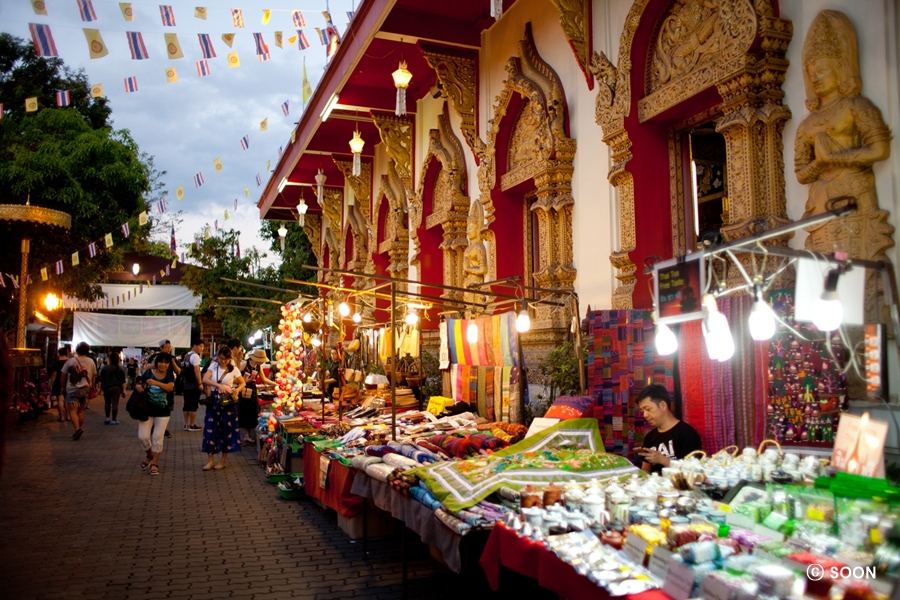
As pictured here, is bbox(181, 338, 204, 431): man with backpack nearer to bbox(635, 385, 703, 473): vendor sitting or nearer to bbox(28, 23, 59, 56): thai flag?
bbox(28, 23, 59, 56): thai flag

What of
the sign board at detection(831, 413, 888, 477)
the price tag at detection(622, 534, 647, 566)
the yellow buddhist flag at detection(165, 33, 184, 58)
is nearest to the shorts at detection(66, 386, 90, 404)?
the yellow buddhist flag at detection(165, 33, 184, 58)

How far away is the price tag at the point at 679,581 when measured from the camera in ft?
8.20

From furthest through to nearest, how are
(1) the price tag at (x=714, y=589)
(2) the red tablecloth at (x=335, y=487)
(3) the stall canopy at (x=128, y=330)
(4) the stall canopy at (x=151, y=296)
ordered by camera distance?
1. (4) the stall canopy at (x=151, y=296)
2. (3) the stall canopy at (x=128, y=330)
3. (2) the red tablecloth at (x=335, y=487)
4. (1) the price tag at (x=714, y=589)

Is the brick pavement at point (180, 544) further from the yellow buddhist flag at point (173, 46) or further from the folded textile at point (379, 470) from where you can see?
the yellow buddhist flag at point (173, 46)

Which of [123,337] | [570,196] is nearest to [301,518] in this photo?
[570,196]

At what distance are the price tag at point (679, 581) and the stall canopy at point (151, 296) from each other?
23458mm

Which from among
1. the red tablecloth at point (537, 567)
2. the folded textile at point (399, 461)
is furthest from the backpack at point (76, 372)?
the red tablecloth at point (537, 567)

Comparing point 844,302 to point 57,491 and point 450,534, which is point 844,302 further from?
point 57,491

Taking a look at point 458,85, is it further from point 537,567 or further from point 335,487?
point 537,567

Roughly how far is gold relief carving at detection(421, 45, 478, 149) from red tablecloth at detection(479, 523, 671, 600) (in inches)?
265

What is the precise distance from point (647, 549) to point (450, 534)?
1472mm

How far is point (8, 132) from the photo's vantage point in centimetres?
1697

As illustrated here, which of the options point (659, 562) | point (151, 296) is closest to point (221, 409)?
point (659, 562)

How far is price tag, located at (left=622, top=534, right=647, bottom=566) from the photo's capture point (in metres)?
2.94
